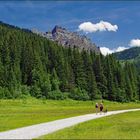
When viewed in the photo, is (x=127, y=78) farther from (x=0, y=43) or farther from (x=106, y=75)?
(x=0, y=43)

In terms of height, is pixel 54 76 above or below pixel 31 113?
above

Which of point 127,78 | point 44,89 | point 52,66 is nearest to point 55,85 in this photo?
point 44,89

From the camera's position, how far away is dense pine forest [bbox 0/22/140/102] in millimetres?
161375

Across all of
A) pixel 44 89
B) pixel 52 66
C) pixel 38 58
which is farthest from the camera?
pixel 52 66

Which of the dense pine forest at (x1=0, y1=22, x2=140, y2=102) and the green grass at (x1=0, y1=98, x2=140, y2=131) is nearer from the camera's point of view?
the green grass at (x1=0, y1=98, x2=140, y2=131)

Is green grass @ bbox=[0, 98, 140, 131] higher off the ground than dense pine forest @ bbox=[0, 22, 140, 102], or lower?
lower

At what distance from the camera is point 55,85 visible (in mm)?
171000

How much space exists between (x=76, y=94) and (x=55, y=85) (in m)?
10.2

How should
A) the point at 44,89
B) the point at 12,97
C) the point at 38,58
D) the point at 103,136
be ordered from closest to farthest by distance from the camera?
the point at 103,136 → the point at 12,97 → the point at 44,89 → the point at 38,58

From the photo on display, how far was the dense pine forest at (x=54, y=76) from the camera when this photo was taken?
529 feet

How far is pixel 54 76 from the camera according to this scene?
18075cm

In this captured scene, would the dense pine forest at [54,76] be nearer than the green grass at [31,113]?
No

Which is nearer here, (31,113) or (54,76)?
(31,113)

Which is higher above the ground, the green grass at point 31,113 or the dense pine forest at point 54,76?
the dense pine forest at point 54,76
